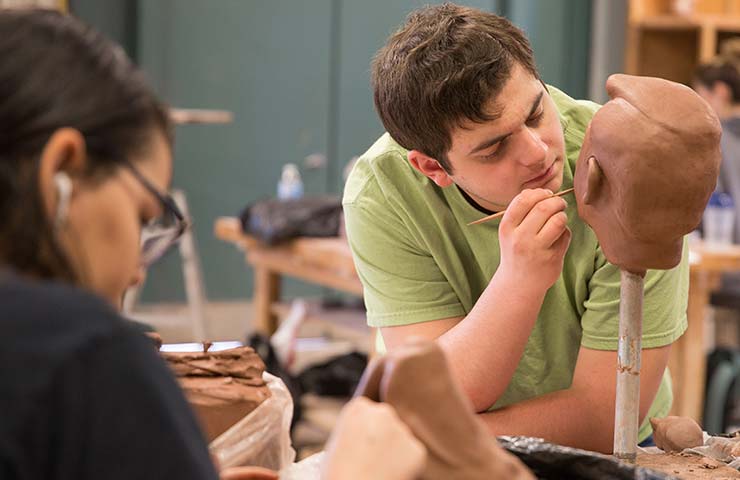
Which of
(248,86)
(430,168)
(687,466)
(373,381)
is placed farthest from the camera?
(248,86)

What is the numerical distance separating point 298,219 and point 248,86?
1747 mm

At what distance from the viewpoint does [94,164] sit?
0.83m

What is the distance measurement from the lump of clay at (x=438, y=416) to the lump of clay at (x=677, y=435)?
57cm

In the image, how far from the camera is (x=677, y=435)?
1446 millimetres

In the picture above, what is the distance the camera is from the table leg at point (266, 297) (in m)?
4.27

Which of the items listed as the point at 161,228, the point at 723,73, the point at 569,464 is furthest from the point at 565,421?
the point at 723,73

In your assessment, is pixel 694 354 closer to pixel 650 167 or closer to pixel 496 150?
pixel 496 150

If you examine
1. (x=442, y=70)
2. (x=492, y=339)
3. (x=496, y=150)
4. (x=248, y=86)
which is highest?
(x=442, y=70)

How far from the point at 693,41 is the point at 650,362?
4.70 metres

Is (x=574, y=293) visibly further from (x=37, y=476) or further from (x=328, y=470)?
(x=37, y=476)

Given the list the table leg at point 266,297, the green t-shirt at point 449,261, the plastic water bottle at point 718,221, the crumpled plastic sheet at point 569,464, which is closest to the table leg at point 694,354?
Result: the plastic water bottle at point 718,221

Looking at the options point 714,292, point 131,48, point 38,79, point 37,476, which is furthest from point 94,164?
point 131,48

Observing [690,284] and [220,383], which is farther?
[690,284]

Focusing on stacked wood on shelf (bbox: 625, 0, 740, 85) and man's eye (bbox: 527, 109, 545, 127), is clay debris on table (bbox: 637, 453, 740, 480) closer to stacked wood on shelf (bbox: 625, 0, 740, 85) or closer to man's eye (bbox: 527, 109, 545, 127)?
man's eye (bbox: 527, 109, 545, 127)
